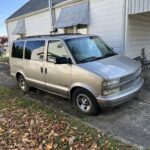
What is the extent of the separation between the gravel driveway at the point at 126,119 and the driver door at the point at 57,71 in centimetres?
54

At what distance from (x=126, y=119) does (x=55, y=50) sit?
8.41 ft

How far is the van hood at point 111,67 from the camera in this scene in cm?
432

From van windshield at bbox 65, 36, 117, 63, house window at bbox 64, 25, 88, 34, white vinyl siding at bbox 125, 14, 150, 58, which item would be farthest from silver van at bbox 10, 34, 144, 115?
house window at bbox 64, 25, 88, 34

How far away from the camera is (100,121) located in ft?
14.9

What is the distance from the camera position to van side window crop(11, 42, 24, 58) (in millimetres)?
6719

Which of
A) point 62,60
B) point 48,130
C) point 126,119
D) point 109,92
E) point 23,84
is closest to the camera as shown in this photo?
point 48,130

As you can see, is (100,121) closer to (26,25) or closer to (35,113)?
(35,113)

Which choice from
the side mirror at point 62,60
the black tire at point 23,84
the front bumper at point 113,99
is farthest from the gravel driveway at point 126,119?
the side mirror at point 62,60

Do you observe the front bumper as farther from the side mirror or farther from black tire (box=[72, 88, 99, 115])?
the side mirror

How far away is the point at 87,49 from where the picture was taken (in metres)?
5.25

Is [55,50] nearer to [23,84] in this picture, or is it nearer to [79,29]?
[23,84]

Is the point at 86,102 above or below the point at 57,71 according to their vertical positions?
below

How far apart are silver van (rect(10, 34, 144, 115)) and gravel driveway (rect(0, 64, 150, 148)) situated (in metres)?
0.32

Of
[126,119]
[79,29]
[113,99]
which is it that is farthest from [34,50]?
[79,29]
